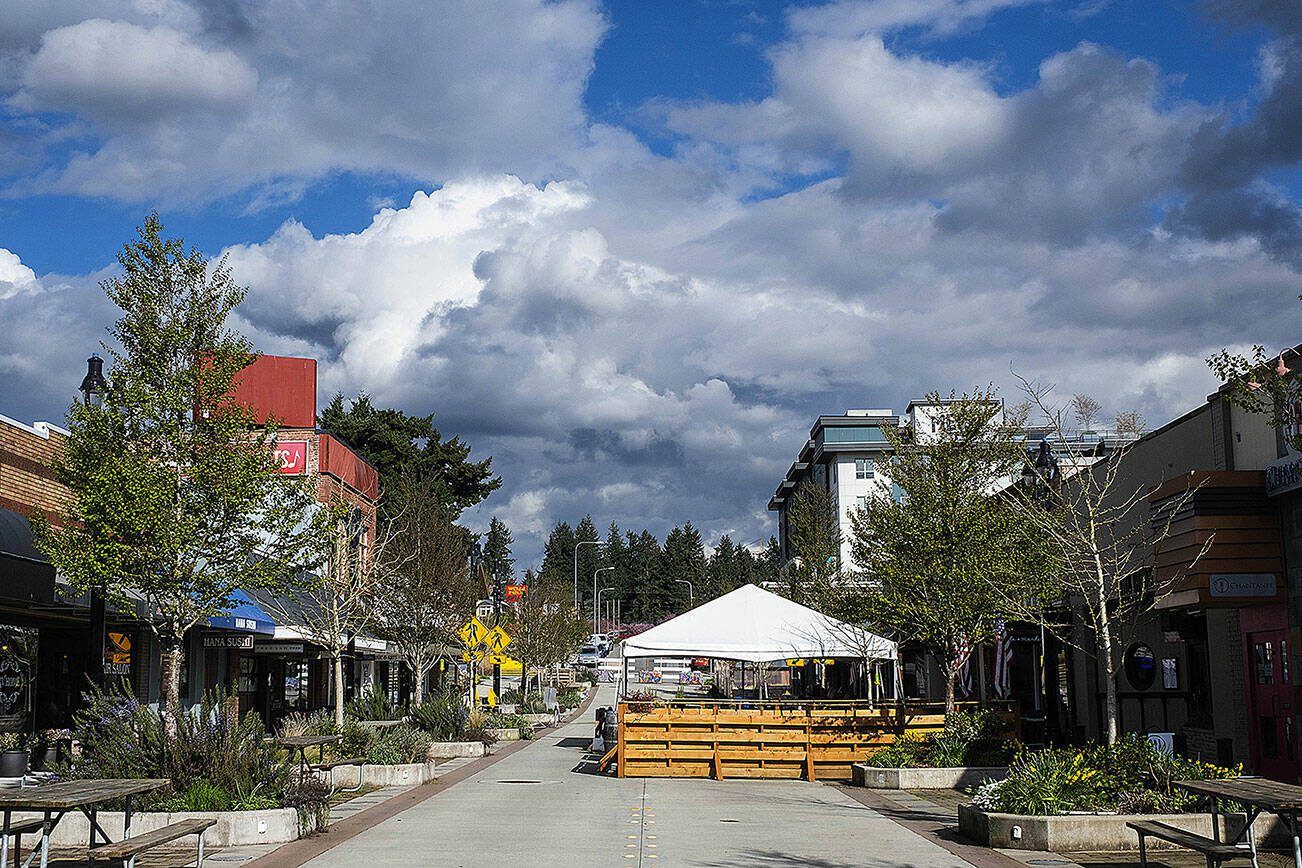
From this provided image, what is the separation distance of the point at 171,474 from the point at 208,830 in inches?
224

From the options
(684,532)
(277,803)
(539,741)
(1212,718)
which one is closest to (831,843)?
(277,803)

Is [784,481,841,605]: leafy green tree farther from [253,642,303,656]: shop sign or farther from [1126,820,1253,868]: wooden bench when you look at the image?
[1126,820,1253,868]: wooden bench

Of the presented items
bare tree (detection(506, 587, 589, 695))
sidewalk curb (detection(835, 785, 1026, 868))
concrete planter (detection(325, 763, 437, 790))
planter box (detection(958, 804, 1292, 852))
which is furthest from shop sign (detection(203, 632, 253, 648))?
bare tree (detection(506, 587, 589, 695))

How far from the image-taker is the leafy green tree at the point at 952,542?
2388 centimetres

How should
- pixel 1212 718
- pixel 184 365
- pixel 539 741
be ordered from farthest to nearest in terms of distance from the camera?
pixel 539 741, pixel 1212 718, pixel 184 365

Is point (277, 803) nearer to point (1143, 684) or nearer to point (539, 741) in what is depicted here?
point (1143, 684)

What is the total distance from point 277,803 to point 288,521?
17.4ft

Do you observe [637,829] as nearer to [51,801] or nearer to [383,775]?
[51,801]

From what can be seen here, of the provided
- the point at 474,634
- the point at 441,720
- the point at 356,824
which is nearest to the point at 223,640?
the point at 441,720

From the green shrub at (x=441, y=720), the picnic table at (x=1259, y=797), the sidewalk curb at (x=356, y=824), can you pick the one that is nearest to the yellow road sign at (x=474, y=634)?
the green shrub at (x=441, y=720)

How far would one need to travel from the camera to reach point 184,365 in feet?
61.6

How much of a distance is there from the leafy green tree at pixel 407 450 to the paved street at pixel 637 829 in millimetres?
48166

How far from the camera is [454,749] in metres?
28.0

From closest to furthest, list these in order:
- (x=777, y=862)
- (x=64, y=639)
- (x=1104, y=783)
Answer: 1. (x=777, y=862)
2. (x=1104, y=783)
3. (x=64, y=639)
